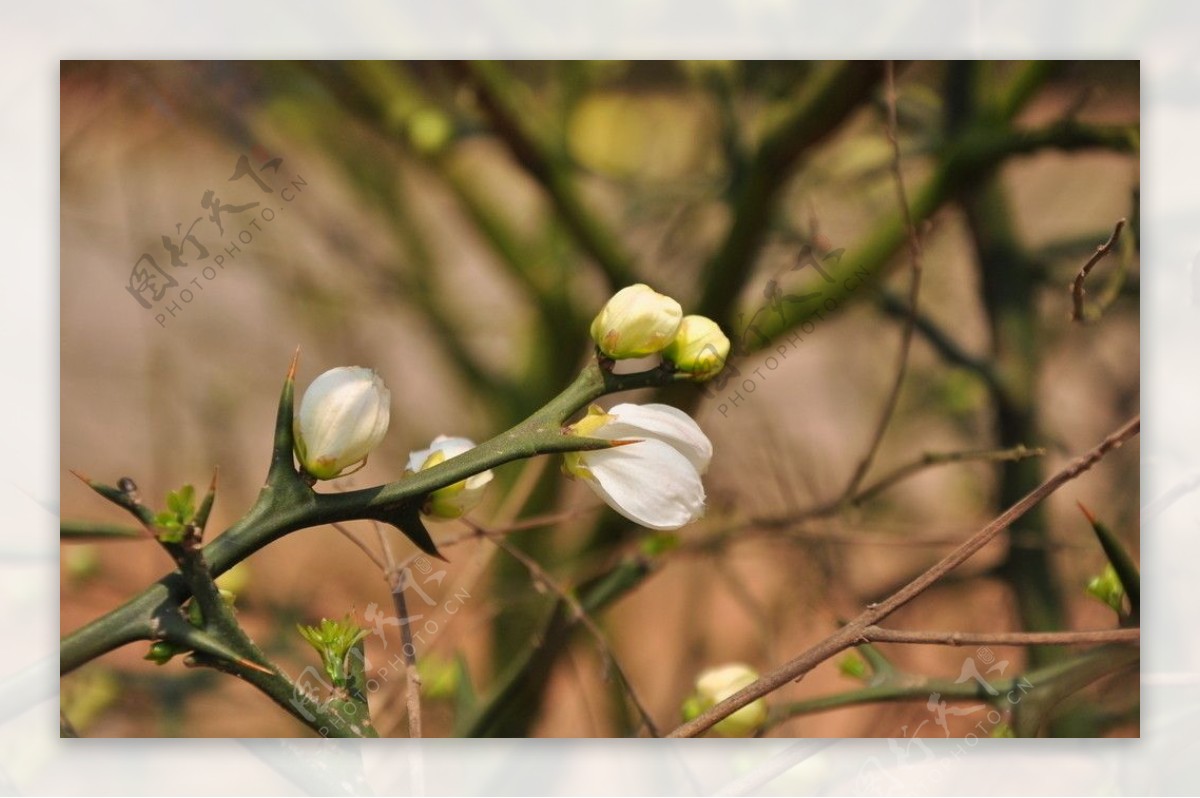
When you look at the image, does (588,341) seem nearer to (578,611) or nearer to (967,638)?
(578,611)

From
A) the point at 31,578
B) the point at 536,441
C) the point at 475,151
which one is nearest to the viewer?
the point at 536,441

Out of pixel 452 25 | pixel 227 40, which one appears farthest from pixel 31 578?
pixel 452 25

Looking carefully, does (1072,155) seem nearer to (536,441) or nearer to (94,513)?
(536,441)

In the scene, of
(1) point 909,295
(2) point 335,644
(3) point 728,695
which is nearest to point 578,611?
(3) point 728,695

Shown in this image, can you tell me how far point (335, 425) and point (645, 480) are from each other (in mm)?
147

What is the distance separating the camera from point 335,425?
492 millimetres

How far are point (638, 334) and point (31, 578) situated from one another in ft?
2.15

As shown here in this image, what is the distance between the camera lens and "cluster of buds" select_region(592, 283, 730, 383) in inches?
20.5

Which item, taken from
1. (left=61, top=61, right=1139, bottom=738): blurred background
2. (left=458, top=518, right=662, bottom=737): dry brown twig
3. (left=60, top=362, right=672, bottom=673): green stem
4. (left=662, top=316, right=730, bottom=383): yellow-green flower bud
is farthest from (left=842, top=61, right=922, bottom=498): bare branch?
(left=60, top=362, right=672, bottom=673): green stem

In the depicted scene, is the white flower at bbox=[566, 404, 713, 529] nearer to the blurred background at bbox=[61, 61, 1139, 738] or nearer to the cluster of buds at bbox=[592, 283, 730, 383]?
the cluster of buds at bbox=[592, 283, 730, 383]

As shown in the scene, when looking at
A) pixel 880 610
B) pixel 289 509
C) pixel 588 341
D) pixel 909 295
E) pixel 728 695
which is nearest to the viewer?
pixel 289 509

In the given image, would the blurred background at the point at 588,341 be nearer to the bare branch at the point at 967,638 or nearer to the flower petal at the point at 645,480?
the bare branch at the point at 967,638

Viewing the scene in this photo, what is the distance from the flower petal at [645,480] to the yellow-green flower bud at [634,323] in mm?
46

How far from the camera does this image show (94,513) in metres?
0.93
